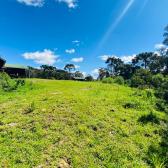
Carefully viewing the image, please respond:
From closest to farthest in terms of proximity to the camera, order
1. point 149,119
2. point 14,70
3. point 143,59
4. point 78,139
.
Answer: point 78,139, point 149,119, point 14,70, point 143,59

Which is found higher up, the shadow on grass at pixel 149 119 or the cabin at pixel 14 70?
the cabin at pixel 14 70

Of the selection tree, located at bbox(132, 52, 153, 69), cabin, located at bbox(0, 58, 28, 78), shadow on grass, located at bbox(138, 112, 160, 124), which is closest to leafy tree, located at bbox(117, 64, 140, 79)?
tree, located at bbox(132, 52, 153, 69)

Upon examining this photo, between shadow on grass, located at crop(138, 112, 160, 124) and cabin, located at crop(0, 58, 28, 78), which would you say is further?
cabin, located at crop(0, 58, 28, 78)

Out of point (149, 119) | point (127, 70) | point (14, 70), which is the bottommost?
point (149, 119)

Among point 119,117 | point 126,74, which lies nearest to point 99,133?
point 119,117

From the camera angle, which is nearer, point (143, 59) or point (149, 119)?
point (149, 119)

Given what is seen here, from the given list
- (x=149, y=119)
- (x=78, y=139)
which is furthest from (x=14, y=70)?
(x=149, y=119)

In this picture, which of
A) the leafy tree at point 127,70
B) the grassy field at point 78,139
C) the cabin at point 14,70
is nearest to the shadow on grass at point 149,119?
the grassy field at point 78,139

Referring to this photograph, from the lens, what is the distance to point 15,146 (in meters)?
1.98

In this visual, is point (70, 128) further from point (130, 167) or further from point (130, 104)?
point (130, 104)

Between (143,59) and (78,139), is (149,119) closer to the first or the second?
(78,139)

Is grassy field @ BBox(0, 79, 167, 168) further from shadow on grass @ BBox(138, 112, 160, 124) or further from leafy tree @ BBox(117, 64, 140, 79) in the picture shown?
leafy tree @ BBox(117, 64, 140, 79)

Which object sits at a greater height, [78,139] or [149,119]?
[149,119]

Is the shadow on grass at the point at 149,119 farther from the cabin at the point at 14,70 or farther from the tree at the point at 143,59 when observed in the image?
the tree at the point at 143,59
